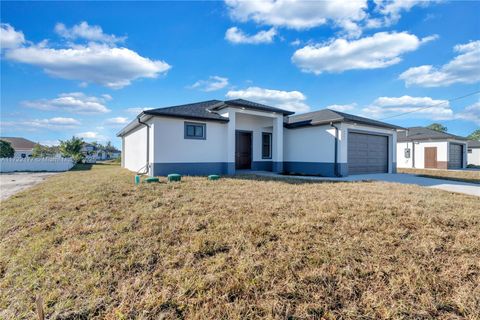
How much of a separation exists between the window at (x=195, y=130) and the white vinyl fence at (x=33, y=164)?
48.4ft

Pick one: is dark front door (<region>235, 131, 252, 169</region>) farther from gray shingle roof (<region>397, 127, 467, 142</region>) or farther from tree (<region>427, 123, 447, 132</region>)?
tree (<region>427, 123, 447, 132</region>)

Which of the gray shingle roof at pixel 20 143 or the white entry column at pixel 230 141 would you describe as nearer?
the white entry column at pixel 230 141

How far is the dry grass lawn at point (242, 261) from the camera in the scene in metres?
2.11

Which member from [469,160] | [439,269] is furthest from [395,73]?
[469,160]

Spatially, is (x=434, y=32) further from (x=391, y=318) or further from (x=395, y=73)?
(x=391, y=318)

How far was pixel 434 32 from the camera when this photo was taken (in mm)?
11719

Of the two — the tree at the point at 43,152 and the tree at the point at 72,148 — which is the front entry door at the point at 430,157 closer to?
the tree at the point at 72,148

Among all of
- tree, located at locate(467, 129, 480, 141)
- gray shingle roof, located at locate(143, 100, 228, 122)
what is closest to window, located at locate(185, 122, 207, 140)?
gray shingle roof, located at locate(143, 100, 228, 122)

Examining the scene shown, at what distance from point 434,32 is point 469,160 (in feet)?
92.1

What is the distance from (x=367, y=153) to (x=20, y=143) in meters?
54.2

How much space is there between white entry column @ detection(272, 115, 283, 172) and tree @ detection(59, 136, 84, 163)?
79.9 feet

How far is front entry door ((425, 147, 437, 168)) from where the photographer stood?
65.8 feet

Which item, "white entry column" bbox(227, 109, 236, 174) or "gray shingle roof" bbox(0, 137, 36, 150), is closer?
"white entry column" bbox(227, 109, 236, 174)

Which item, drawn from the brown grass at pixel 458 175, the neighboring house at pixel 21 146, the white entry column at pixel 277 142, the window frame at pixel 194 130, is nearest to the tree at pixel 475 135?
the brown grass at pixel 458 175
